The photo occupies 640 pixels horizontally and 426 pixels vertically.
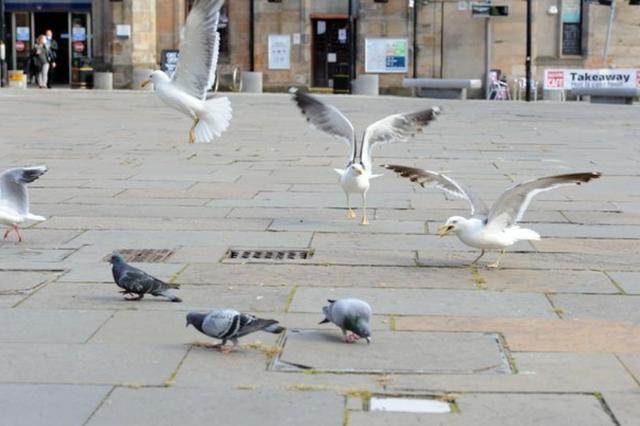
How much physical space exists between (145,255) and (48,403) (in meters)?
3.74

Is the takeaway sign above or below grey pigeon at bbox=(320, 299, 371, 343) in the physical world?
above

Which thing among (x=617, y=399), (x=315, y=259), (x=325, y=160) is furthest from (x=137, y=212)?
(x=617, y=399)

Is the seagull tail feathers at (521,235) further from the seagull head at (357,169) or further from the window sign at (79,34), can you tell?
the window sign at (79,34)

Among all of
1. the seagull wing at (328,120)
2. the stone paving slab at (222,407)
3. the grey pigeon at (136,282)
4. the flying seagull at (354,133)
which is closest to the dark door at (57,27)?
the flying seagull at (354,133)

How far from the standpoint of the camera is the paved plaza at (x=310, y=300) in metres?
5.07

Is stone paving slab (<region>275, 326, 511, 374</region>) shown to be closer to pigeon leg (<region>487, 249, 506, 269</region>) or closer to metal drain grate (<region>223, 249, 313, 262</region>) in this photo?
pigeon leg (<region>487, 249, 506, 269</region>)

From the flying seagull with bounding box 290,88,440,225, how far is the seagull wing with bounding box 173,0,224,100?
1122mm

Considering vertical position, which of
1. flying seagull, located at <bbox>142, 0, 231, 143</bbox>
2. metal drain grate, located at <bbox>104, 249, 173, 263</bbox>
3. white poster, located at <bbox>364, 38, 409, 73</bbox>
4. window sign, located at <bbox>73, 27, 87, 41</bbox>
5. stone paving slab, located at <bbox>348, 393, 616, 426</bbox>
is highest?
window sign, located at <bbox>73, 27, 87, 41</bbox>

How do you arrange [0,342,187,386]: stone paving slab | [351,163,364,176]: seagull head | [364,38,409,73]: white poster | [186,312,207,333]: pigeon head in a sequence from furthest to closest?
1. [364,38,409,73]: white poster
2. [351,163,364,176]: seagull head
3. [186,312,207,333]: pigeon head
4. [0,342,187,386]: stone paving slab

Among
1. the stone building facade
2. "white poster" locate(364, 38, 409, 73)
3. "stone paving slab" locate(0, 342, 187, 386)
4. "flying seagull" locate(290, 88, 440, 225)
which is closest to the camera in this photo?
"stone paving slab" locate(0, 342, 187, 386)

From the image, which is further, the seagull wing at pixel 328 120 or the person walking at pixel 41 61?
the person walking at pixel 41 61

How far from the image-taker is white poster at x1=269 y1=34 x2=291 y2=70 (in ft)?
131

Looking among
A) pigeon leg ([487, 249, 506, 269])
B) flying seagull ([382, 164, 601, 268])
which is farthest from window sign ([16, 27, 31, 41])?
flying seagull ([382, 164, 601, 268])

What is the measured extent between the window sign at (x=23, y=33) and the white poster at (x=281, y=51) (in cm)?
834
